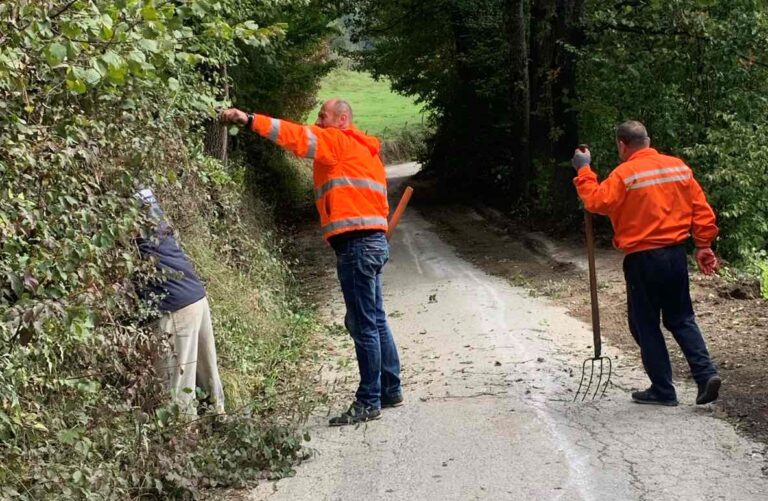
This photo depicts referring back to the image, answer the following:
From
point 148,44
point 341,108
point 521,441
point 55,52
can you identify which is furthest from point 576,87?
point 55,52

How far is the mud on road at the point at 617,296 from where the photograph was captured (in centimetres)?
706

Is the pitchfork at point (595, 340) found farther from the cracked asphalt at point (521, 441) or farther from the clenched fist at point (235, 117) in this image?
the clenched fist at point (235, 117)

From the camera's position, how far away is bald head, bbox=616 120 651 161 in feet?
22.4

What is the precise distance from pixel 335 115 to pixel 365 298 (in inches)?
53.7

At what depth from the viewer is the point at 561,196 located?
1884 centimetres

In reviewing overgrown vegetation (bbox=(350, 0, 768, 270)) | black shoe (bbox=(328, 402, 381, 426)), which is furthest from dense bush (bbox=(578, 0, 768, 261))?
black shoe (bbox=(328, 402, 381, 426))

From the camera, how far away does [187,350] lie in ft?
19.3

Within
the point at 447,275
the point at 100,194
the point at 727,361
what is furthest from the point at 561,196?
the point at 100,194

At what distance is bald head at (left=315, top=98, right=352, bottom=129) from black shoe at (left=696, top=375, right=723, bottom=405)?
3.22m

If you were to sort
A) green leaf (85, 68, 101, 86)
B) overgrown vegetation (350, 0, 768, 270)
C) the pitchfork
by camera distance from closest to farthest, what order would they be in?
Result: green leaf (85, 68, 101, 86)
the pitchfork
overgrown vegetation (350, 0, 768, 270)

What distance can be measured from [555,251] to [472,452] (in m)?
11.1

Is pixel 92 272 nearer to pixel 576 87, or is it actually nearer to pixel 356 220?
pixel 356 220

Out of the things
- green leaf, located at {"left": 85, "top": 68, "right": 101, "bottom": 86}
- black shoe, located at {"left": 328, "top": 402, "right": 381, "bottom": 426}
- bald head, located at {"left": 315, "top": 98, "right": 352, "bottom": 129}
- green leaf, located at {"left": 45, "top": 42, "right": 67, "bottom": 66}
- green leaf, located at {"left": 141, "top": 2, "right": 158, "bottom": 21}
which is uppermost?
green leaf, located at {"left": 141, "top": 2, "right": 158, "bottom": 21}

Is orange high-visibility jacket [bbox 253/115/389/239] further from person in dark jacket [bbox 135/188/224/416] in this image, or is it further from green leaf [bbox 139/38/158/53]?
green leaf [bbox 139/38/158/53]
